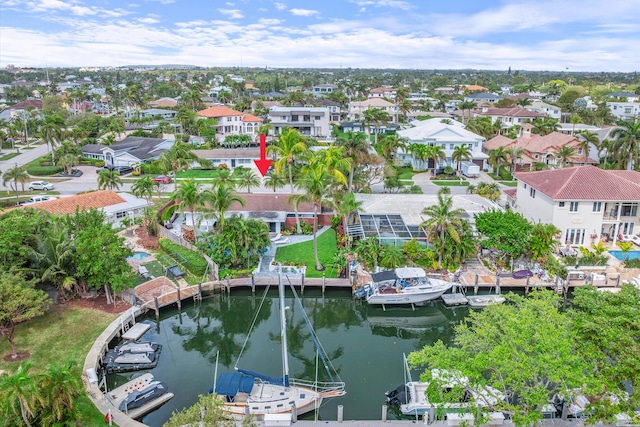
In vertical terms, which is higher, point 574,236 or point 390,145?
point 390,145

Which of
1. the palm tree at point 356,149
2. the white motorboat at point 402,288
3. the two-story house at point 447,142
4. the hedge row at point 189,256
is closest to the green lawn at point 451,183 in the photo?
the two-story house at point 447,142

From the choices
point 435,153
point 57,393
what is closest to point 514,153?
point 435,153

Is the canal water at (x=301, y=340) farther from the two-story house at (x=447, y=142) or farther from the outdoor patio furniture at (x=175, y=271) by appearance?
the two-story house at (x=447, y=142)

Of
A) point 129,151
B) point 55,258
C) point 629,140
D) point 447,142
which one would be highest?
point 629,140

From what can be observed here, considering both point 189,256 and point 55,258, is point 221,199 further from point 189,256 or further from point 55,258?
point 55,258

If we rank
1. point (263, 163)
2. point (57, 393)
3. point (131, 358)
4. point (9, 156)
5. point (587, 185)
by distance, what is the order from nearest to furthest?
point (57, 393) < point (131, 358) < point (587, 185) < point (263, 163) < point (9, 156)

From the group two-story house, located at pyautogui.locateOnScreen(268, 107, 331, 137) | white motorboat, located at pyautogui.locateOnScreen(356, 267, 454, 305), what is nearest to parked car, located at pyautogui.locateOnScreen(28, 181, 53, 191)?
two-story house, located at pyautogui.locateOnScreen(268, 107, 331, 137)

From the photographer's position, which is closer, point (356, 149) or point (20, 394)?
point (20, 394)
